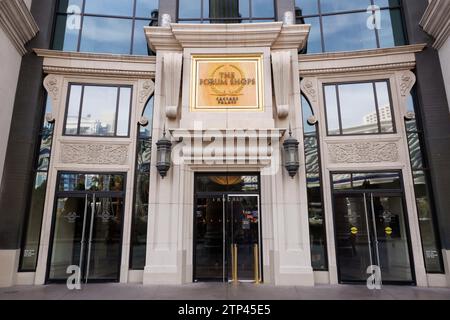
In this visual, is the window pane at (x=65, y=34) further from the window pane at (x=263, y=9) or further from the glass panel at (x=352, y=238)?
the glass panel at (x=352, y=238)

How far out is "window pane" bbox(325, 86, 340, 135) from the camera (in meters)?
8.18

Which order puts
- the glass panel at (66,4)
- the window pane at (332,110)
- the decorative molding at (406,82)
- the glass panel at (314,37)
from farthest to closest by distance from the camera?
1. the glass panel at (66,4)
2. the glass panel at (314,37)
3. the window pane at (332,110)
4. the decorative molding at (406,82)

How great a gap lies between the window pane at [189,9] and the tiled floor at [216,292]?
814 centimetres

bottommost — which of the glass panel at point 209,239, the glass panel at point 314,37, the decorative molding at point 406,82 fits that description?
the glass panel at point 209,239

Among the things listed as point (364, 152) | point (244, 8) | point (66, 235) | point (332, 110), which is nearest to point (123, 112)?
point (66, 235)

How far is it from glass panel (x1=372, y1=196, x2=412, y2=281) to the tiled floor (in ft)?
1.47

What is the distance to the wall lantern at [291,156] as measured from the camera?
24.3 ft

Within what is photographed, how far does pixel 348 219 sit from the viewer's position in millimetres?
7633

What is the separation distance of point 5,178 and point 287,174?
7.52m

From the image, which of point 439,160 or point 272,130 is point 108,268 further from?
point 439,160

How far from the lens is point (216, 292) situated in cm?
655

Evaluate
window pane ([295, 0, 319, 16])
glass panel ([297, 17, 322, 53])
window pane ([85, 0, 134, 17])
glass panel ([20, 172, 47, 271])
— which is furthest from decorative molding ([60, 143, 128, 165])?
window pane ([295, 0, 319, 16])

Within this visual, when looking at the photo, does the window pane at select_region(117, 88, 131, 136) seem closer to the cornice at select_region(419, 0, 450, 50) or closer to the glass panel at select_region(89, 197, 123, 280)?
the glass panel at select_region(89, 197, 123, 280)

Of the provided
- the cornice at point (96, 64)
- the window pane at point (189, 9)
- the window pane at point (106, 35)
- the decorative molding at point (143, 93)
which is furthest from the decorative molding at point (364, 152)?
the window pane at point (106, 35)
